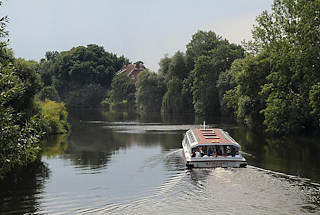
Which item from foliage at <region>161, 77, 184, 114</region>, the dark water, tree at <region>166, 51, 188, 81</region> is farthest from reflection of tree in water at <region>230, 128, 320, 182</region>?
tree at <region>166, 51, 188, 81</region>

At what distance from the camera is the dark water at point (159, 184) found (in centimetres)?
1911

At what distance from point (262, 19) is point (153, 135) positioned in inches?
683

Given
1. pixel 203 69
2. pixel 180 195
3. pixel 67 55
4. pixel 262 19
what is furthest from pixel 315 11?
pixel 67 55

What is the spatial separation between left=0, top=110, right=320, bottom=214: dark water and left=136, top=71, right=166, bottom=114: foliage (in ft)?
191

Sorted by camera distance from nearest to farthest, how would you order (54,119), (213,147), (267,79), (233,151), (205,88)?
(233,151)
(213,147)
(267,79)
(54,119)
(205,88)

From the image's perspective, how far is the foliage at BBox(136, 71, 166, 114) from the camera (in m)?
96.0

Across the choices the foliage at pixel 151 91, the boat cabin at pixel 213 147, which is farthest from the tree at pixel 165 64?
the boat cabin at pixel 213 147

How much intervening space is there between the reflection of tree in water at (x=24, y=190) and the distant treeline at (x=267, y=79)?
23354 millimetres

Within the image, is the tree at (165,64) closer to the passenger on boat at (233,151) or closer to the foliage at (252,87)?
the foliage at (252,87)

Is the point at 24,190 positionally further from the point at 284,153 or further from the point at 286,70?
the point at 286,70

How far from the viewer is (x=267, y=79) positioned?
148 ft

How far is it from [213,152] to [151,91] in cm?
6841

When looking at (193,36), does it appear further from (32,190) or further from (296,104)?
(32,190)

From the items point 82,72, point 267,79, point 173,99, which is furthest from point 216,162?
point 82,72
